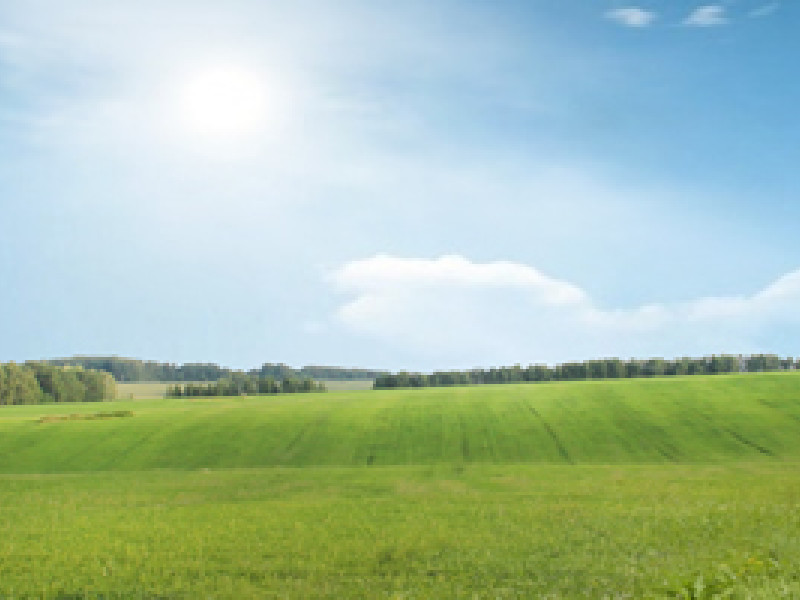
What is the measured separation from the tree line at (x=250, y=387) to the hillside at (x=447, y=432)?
279 ft

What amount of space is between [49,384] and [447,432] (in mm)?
136402

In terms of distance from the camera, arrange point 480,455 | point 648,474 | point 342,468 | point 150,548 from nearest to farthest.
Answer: point 150,548
point 648,474
point 342,468
point 480,455

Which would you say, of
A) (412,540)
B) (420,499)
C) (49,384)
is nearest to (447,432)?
(420,499)

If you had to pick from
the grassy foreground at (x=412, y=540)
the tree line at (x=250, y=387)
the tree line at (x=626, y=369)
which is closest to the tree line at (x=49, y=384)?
the tree line at (x=250, y=387)

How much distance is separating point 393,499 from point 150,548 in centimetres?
1286

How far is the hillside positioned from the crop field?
26cm

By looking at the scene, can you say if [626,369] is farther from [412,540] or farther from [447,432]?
[412,540]

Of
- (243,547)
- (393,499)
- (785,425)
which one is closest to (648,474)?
(393,499)

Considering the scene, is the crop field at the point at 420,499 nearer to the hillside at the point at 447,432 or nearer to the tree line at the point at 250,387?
the hillside at the point at 447,432

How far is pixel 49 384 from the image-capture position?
165 meters

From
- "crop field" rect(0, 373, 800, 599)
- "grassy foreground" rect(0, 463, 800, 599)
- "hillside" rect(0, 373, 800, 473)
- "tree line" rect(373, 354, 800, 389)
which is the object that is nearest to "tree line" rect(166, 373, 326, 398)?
"tree line" rect(373, 354, 800, 389)

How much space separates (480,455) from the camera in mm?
54594

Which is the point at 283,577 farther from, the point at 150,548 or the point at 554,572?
the point at 554,572

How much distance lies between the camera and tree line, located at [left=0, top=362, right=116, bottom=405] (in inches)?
5955
